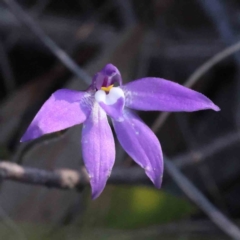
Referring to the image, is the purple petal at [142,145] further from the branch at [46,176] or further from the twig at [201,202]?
the twig at [201,202]

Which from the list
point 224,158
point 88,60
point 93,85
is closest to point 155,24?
point 88,60

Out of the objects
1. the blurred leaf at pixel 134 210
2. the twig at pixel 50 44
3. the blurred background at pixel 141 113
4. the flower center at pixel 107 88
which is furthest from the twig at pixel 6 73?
the flower center at pixel 107 88

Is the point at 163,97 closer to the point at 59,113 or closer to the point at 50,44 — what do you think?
the point at 59,113

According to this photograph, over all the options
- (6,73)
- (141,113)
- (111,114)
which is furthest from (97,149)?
(6,73)

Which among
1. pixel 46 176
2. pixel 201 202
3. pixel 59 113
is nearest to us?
pixel 59 113

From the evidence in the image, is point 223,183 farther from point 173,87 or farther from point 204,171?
point 173,87

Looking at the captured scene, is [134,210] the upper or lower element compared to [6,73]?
lower
